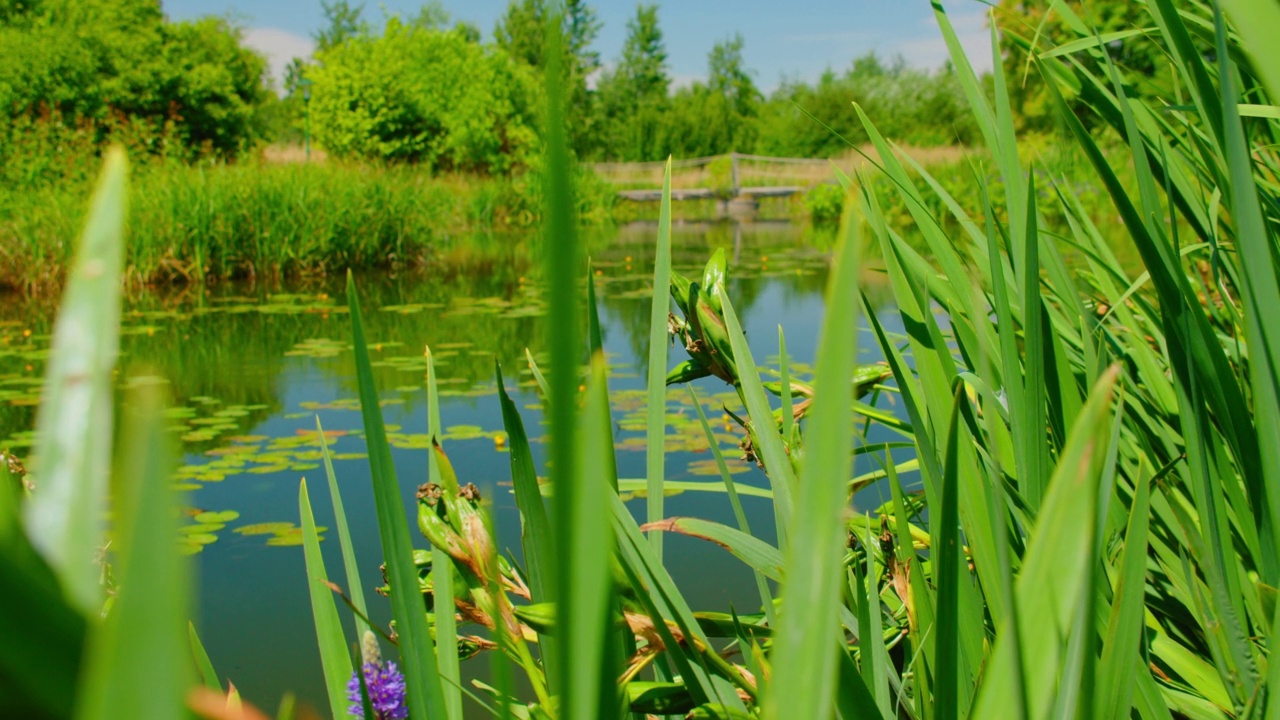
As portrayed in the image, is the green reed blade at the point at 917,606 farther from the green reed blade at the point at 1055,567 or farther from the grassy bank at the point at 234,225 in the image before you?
the grassy bank at the point at 234,225

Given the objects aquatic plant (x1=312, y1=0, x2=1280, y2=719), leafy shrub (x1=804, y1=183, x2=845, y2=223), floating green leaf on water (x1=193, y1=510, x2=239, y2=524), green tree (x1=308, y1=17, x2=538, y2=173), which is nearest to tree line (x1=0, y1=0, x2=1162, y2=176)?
green tree (x1=308, y1=17, x2=538, y2=173)

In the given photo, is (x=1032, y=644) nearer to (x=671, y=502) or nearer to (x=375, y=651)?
(x=375, y=651)

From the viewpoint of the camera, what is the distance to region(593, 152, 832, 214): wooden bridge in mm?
18375

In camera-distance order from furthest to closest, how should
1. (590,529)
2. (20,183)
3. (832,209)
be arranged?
(832,209)
(20,183)
(590,529)

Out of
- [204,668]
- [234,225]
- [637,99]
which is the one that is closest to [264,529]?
[204,668]

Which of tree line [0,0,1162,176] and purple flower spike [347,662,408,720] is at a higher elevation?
tree line [0,0,1162,176]

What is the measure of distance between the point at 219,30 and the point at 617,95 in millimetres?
15018

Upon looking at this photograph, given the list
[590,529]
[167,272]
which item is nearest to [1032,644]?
[590,529]

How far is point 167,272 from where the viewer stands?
19.1 ft

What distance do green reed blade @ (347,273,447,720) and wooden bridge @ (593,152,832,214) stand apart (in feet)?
57.3

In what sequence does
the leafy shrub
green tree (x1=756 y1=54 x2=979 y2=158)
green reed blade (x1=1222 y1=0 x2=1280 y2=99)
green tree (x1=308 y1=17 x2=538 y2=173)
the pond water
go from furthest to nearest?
green tree (x1=756 y1=54 x2=979 y2=158)
green tree (x1=308 y1=17 x2=538 y2=173)
the leafy shrub
the pond water
green reed blade (x1=1222 y1=0 x2=1280 y2=99)

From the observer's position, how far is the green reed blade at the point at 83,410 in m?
0.11

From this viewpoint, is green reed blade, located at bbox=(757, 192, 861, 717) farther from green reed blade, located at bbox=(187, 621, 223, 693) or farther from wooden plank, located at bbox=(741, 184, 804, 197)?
wooden plank, located at bbox=(741, 184, 804, 197)

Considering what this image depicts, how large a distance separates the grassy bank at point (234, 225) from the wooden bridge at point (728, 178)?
429 inches
